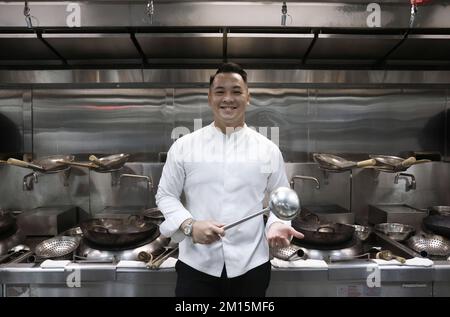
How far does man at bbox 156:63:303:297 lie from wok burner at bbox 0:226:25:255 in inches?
43.3

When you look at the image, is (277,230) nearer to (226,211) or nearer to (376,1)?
(226,211)

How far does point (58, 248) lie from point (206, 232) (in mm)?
1106

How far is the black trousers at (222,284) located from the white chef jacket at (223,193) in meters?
0.02

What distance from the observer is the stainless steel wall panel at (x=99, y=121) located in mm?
2992

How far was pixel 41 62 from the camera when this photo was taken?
2.93 meters

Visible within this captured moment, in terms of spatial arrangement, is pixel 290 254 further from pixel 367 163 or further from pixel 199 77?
pixel 199 77

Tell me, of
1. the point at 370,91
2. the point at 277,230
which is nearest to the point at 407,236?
the point at 277,230

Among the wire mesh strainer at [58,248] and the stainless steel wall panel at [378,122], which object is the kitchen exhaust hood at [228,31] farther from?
the wire mesh strainer at [58,248]

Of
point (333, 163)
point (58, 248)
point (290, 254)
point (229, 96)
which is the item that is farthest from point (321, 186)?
point (58, 248)

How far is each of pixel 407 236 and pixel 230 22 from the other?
1.88 metres

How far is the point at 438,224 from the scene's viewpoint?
199 cm

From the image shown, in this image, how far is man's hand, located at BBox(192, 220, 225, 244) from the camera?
1159mm

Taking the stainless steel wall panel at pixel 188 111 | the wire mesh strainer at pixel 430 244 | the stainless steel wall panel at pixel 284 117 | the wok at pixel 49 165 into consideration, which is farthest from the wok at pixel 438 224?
the wok at pixel 49 165

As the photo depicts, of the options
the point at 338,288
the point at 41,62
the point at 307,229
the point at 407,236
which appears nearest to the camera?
the point at 338,288
